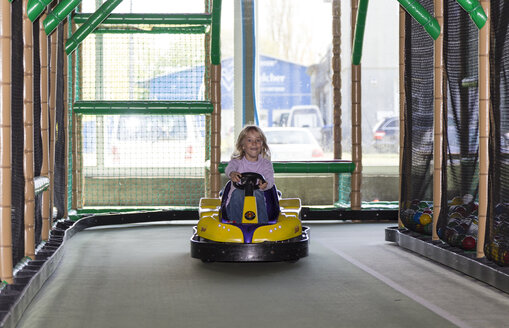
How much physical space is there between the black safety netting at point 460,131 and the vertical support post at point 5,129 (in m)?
2.89

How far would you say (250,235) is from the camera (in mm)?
5105

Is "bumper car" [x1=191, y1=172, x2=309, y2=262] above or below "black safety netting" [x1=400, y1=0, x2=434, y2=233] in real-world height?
below

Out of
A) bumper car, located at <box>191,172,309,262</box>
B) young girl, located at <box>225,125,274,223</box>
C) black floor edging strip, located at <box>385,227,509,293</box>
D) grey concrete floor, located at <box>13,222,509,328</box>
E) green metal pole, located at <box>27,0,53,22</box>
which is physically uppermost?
green metal pole, located at <box>27,0,53,22</box>

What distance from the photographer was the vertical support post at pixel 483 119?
4.64m

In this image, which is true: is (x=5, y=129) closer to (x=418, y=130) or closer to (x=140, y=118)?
(x=418, y=130)

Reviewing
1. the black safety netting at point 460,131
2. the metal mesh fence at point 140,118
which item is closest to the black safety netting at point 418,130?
the black safety netting at point 460,131

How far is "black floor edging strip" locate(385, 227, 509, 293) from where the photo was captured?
434 centimetres

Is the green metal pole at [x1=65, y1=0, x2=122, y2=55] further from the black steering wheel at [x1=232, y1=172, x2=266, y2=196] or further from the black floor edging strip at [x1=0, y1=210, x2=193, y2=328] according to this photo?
the black steering wheel at [x1=232, y1=172, x2=266, y2=196]

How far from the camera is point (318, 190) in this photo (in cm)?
958

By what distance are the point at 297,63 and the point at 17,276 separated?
686 cm

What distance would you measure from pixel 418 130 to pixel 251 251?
6.26 ft

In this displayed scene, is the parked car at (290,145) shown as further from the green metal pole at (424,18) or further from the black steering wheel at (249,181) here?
the black steering wheel at (249,181)

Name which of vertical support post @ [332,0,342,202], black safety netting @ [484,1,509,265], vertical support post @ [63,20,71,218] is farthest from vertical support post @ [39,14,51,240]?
vertical support post @ [332,0,342,202]

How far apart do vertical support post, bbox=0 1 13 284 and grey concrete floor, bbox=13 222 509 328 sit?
0.42m
